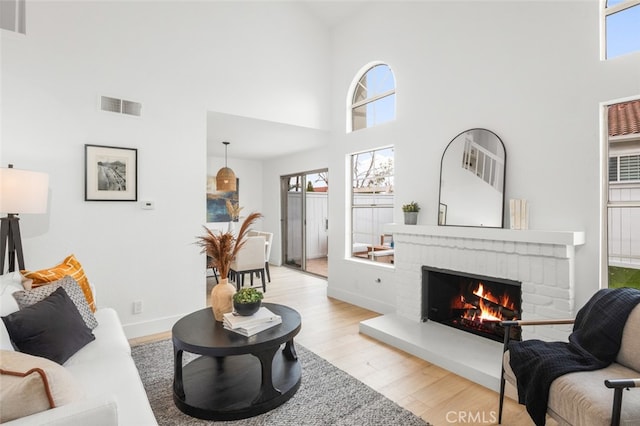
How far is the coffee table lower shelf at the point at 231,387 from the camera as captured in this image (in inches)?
81.3

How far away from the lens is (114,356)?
191 cm

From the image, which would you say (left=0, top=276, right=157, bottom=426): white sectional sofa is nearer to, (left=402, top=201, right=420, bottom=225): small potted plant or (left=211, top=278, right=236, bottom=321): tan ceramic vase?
(left=211, top=278, right=236, bottom=321): tan ceramic vase

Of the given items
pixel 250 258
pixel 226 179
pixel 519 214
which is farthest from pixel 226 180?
pixel 519 214

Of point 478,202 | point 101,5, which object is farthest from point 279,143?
point 478,202

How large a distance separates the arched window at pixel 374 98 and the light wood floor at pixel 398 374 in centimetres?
253

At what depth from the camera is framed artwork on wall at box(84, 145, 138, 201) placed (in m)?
3.11

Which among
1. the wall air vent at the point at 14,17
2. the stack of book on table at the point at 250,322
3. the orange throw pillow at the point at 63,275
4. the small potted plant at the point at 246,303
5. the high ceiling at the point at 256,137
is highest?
the wall air vent at the point at 14,17

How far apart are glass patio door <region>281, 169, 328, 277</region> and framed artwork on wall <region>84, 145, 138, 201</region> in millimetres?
3567

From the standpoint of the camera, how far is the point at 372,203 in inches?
176

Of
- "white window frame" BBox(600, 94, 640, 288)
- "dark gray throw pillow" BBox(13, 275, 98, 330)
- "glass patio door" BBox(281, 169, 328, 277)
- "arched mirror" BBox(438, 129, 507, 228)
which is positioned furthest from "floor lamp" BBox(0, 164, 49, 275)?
"glass patio door" BBox(281, 169, 328, 277)

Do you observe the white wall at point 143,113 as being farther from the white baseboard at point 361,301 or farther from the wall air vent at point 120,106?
the white baseboard at point 361,301

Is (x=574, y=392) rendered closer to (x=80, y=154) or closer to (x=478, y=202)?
(x=478, y=202)

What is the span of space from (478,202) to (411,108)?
4.52 feet

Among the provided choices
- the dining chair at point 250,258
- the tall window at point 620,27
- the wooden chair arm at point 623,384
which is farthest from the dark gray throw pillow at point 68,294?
the tall window at point 620,27
